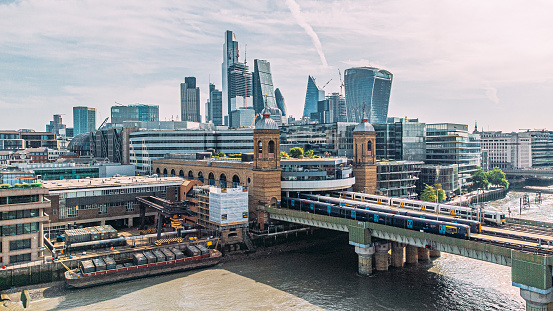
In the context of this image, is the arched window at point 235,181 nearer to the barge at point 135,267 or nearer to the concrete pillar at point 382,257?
the barge at point 135,267

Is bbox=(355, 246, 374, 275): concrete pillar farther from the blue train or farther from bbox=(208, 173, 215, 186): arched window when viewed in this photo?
bbox=(208, 173, 215, 186): arched window

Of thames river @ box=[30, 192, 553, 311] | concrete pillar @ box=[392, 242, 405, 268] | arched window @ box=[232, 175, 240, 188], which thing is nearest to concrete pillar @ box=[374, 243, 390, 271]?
thames river @ box=[30, 192, 553, 311]

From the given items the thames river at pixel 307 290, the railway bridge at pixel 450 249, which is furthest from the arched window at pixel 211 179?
the thames river at pixel 307 290

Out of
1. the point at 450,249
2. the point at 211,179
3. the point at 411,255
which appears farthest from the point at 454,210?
the point at 211,179

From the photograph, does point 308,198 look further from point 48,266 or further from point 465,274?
point 48,266

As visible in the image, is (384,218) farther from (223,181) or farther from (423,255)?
(223,181)

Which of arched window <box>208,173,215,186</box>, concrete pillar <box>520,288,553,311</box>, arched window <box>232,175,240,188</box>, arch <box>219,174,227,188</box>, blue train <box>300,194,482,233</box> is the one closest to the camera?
concrete pillar <box>520,288,553,311</box>
